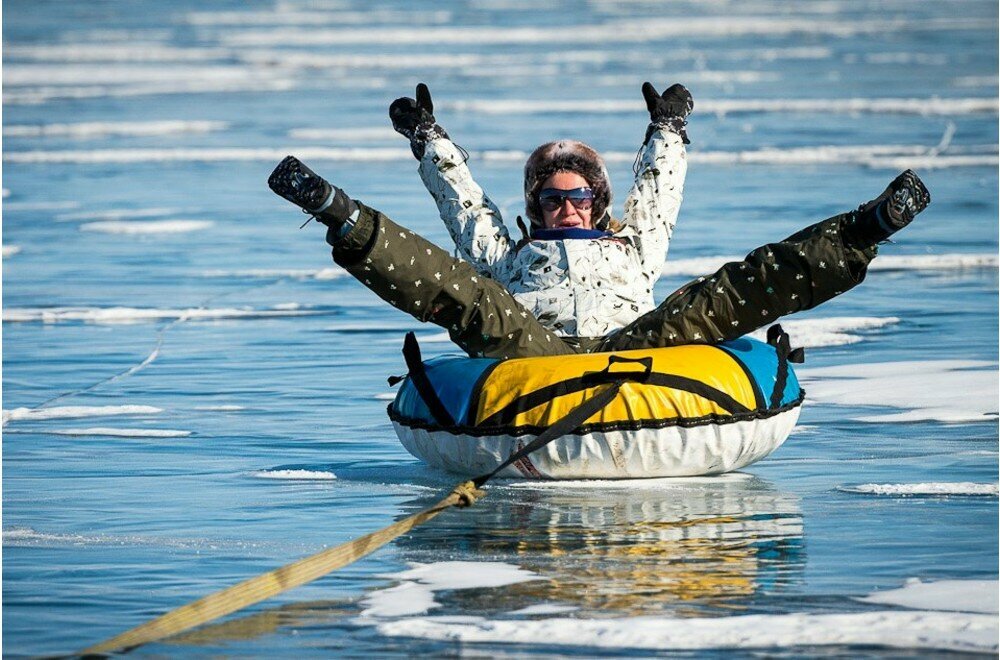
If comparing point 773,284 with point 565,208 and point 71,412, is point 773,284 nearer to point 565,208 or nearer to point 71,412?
point 565,208

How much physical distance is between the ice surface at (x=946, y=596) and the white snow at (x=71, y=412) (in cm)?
407

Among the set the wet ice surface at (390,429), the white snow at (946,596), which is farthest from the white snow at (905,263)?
the white snow at (946,596)

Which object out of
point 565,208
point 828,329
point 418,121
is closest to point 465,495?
point 565,208

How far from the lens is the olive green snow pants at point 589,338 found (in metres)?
6.81

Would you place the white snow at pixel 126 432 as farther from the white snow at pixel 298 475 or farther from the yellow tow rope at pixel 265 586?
the yellow tow rope at pixel 265 586

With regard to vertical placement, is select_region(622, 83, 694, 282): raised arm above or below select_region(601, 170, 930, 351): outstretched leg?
above

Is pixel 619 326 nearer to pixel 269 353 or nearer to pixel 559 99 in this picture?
pixel 269 353

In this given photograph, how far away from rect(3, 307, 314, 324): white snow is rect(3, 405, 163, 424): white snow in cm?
251

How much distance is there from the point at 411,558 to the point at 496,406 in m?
0.94

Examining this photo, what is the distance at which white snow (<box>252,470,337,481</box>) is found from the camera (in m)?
7.15

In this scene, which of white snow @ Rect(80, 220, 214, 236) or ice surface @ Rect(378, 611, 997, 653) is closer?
ice surface @ Rect(378, 611, 997, 653)

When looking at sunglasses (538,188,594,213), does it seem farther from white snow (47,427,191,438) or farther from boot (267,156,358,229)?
white snow (47,427,191,438)

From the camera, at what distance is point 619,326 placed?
24.5ft

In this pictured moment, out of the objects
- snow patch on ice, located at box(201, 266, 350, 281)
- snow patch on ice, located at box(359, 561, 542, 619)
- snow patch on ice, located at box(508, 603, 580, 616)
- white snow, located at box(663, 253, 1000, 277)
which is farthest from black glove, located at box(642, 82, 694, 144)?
snow patch on ice, located at box(201, 266, 350, 281)
